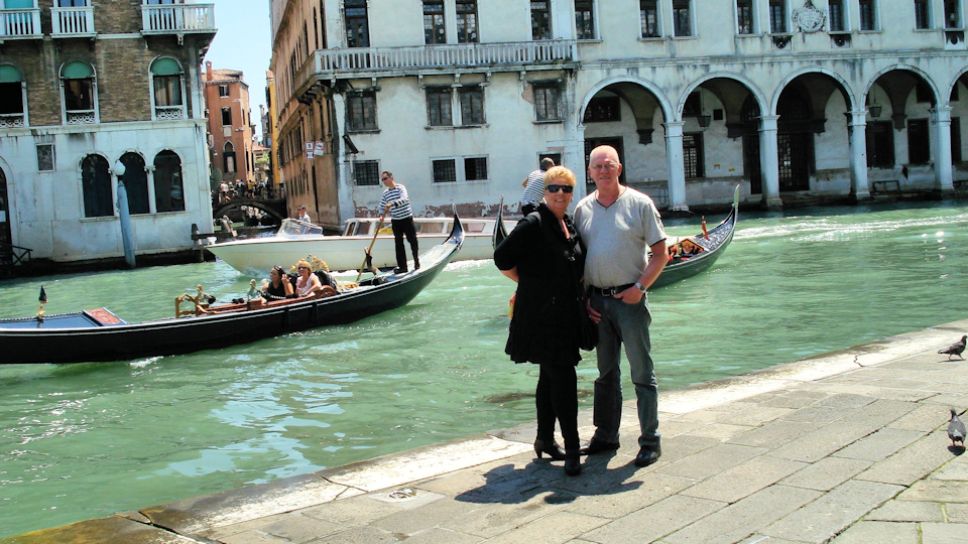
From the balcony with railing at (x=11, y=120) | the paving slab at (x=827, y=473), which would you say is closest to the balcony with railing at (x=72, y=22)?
the balcony with railing at (x=11, y=120)

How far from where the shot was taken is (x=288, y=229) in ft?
61.3

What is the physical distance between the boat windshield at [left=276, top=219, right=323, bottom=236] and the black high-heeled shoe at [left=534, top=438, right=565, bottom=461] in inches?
567

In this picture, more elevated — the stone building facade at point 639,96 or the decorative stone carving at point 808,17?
the decorative stone carving at point 808,17

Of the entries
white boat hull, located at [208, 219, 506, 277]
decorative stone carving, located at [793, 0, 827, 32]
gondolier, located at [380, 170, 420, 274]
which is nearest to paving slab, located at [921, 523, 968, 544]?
gondolier, located at [380, 170, 420, 274]

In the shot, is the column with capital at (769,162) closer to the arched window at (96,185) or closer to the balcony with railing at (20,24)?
the arched window at (96,185)

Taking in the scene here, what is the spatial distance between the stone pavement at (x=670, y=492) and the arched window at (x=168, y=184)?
1958 centimetres

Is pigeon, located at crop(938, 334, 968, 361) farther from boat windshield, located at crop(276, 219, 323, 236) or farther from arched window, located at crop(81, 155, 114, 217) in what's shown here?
arched window, located at crop(81, 155, 114, 217)

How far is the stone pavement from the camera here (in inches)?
135

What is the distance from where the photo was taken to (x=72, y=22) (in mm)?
22250

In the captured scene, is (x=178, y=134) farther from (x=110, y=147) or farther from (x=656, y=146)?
(x=656, y=146)

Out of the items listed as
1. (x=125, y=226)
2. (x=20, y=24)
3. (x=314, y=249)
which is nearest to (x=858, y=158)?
(x=314, y=249)

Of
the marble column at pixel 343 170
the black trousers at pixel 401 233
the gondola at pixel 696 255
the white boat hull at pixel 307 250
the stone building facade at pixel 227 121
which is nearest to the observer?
the gondola at pixel 696 255

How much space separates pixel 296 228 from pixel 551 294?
14.8 m

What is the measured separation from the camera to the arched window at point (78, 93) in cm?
2242
